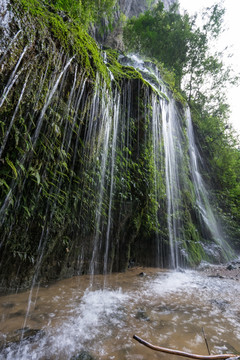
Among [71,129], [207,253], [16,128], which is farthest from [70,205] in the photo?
[207,253]

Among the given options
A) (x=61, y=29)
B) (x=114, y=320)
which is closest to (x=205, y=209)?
(x=114, y=320)

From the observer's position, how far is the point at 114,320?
86.2 inches

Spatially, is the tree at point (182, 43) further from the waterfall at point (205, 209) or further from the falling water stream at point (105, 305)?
the falling water stream at point (105, 305)

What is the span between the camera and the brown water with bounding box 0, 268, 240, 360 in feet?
5.41

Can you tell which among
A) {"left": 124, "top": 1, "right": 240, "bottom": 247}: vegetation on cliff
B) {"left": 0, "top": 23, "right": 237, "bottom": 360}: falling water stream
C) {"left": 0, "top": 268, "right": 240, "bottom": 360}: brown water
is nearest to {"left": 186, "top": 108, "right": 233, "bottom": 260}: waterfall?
{"left": 124, "top": 1, "right": 240, "bottom": 247}: vegetation on cliff

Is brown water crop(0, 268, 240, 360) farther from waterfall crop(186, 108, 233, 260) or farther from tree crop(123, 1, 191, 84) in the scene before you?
tree crop(123, 1, 191, 84)

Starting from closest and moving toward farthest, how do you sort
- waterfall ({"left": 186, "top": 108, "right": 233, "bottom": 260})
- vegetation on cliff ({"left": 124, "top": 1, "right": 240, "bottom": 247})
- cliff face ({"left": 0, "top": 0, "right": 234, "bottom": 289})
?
cliff face ({"left": 0, "top": 0, "right": 234, "bottom": 289})
waterfall ({"left": 186, "top": 108, "right": 233, "bottom": 260})
vegetation on cliff ({"left": 124, "top": 1, "right": 240, "bottom": 247})

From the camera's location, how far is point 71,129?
3180 mm

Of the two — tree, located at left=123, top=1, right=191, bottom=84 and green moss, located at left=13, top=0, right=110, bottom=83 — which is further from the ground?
A: tree, located at left=123, top=1, right=191, bottom=84

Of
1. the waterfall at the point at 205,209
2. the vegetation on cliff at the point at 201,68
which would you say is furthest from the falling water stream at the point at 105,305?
the vegetation on cliff at the point at 201,68

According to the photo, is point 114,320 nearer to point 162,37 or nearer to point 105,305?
point 105,305

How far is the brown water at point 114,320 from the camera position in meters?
1.65

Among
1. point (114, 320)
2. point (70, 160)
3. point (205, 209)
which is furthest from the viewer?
point (205, 209)

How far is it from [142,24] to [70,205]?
14.9 m
